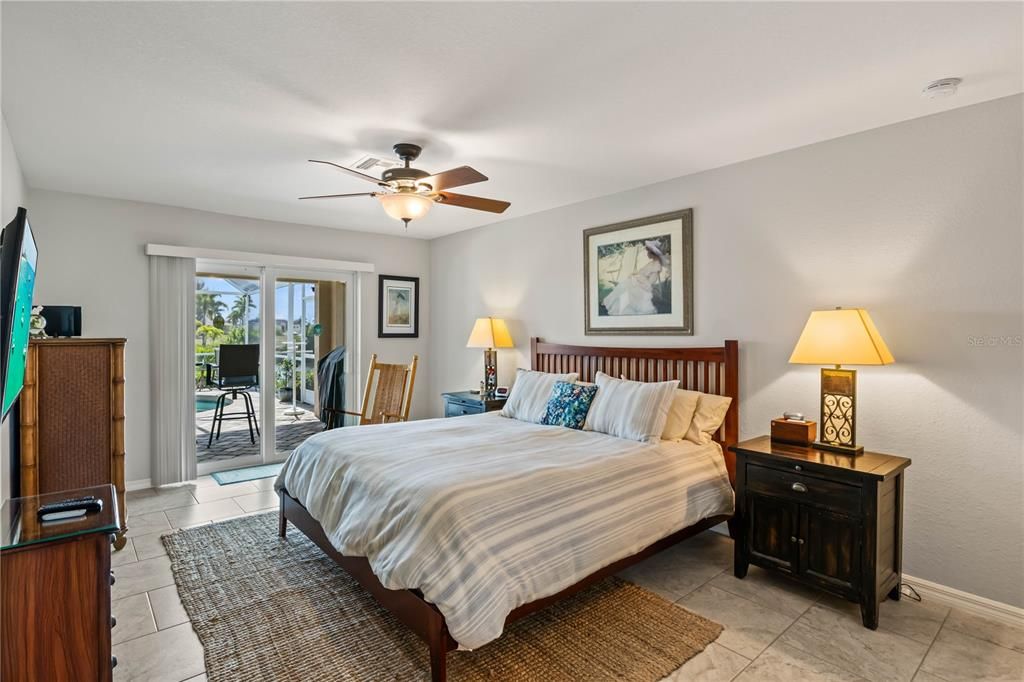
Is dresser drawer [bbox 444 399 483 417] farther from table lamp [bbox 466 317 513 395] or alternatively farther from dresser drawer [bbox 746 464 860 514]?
dresser drawer [bbox 746 464 860 514]

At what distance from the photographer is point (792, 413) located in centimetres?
319

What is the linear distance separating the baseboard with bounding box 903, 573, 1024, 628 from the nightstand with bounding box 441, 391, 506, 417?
118 inches

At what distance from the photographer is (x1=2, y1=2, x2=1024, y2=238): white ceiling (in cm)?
187

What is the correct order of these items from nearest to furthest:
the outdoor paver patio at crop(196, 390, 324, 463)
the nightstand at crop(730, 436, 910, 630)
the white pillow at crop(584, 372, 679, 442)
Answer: the nightstand at crop(730, 436, 910, 630) < the white pillow at crop(584, 372, 679, 442) < the outdoor paver patio at crop(196, 390, 324, 463)

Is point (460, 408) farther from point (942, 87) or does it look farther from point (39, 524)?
point (942, 87)

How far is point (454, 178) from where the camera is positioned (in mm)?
2826

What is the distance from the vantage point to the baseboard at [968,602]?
97.0 inches

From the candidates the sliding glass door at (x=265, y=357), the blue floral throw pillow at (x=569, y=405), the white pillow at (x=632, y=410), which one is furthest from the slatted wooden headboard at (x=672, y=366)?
the sliding glass door at (x=265, y=357)

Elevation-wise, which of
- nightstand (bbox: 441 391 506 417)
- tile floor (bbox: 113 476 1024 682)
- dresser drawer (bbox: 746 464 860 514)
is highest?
nightstand (bbox: 441 391 506 417)

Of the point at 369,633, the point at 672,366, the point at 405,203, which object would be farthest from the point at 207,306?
the point at 672,366

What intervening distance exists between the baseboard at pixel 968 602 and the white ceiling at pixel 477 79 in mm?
2446

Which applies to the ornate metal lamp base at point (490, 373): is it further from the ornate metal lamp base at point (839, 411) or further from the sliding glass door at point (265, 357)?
the ornate metal lamp base at point (839, 411)

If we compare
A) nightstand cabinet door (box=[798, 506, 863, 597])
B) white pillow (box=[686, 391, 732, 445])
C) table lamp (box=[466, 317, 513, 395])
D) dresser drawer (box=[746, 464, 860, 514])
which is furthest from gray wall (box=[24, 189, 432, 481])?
nightstand cabinet door (box=[798, 506, 863, 597])

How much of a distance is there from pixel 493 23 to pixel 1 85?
7.47ft
